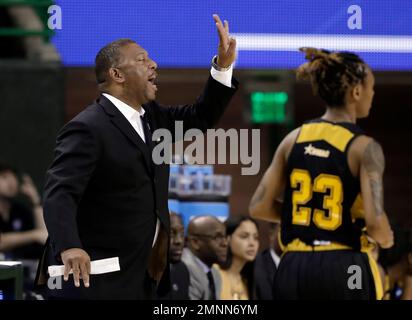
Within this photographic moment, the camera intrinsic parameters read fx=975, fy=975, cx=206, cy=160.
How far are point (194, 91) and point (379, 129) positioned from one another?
1.79 m

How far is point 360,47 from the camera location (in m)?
6.50

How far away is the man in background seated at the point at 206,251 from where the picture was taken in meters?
6.23

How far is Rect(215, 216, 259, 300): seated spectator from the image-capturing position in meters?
6.43

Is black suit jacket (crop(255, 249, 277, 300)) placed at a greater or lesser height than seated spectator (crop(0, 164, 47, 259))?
lesser

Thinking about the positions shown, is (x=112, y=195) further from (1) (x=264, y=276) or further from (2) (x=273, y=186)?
(1) (x=264, y=276)

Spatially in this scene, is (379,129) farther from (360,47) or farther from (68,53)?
(68,53)

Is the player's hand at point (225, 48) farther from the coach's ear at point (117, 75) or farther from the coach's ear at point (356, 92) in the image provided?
the coach's ear at point (356, 92)

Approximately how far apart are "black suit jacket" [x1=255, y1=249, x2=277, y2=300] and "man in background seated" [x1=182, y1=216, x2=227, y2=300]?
0.83ft

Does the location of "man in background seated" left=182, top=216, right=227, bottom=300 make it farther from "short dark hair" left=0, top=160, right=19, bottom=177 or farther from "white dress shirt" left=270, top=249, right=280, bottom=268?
"short dark hair" left=0, top=160, right=19, bottom=177

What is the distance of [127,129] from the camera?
13.3 ft

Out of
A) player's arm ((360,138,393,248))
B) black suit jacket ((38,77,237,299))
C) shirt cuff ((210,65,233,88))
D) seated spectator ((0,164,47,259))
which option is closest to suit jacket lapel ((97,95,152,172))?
black suit jacket ((38,77,237,299))

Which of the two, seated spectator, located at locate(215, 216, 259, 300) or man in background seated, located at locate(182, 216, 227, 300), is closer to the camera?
man in background seated, located at locate(182, 216, 227, 300)

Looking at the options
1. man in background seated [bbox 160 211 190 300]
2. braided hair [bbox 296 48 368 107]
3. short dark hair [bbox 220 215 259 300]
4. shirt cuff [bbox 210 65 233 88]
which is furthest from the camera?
short dark hair [bbox 220 215 259 300]
